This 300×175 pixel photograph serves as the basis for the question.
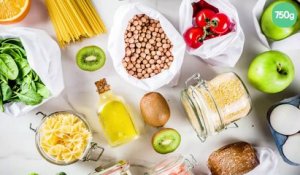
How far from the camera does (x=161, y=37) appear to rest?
4.33 feet

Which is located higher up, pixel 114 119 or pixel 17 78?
pixel 17 78

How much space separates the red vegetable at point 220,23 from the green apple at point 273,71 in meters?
0.13

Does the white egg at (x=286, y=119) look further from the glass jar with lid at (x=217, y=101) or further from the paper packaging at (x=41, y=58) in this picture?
the paper packaging at (x=41, y=58)

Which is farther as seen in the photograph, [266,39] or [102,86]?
[266,39]

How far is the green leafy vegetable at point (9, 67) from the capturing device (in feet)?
4.05

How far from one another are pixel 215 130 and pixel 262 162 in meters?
0.18

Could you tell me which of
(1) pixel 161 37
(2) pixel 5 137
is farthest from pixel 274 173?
(2) pixel 5 137

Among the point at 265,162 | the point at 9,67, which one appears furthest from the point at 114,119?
the point at 265,162

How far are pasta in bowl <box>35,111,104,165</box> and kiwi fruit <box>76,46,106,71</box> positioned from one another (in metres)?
0.16

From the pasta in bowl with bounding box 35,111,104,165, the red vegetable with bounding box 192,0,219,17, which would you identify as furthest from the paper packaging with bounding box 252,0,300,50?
the pasta in bowl with bounding box 35,111,104,165

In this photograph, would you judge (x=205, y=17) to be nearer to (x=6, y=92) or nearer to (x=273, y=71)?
(x=273, y=71)

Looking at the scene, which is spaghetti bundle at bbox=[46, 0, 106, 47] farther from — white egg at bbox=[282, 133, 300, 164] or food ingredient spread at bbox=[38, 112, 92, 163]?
white egg at bbox=[282, 133, 300, 164]

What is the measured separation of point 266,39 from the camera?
1.38 metres

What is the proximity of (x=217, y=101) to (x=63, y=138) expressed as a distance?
442 millimetres
